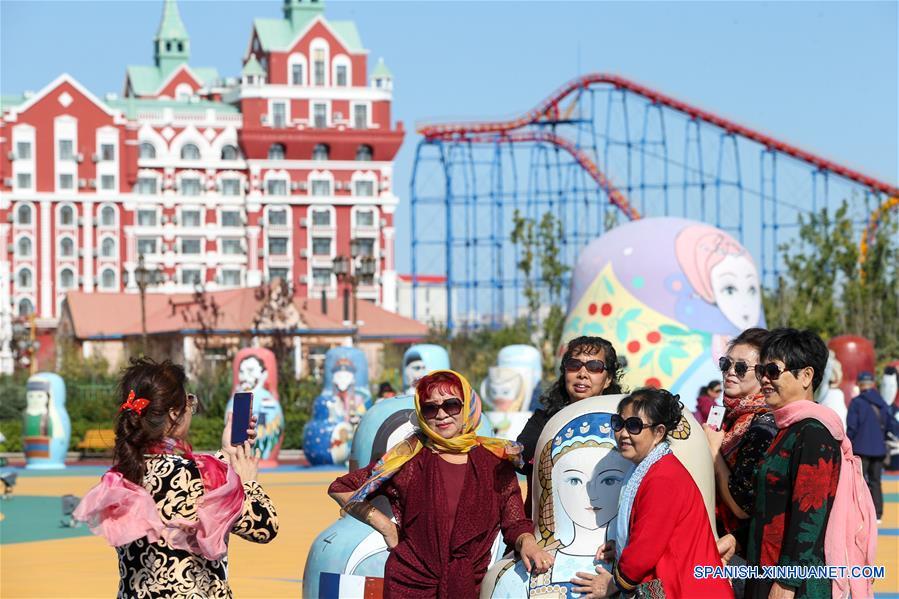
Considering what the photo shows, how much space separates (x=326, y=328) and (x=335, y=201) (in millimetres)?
37019

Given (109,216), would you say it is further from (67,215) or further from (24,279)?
(24,279)

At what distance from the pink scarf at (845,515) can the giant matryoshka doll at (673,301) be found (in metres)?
15.3

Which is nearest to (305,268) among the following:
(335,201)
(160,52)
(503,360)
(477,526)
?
(335,201)

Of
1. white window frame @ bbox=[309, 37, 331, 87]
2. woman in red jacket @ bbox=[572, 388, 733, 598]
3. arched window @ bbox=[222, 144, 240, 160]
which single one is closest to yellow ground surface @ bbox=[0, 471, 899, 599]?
woman in red jacket @ bbox=[572, 388, 733, 598]

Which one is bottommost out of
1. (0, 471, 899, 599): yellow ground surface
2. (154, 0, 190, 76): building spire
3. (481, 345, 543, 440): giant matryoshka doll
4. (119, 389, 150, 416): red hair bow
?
(0, 471, 899, 599): yellow ground surface

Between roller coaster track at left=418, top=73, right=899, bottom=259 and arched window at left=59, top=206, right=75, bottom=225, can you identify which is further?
arched window at left=59, top=206, right=75, bottom=225

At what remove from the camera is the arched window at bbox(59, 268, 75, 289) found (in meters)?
78.3

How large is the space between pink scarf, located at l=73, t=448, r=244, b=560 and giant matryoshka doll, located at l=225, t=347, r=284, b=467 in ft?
65.8

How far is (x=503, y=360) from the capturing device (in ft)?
95.0

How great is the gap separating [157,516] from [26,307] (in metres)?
74.3

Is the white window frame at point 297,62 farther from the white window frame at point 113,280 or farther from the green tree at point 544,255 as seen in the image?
the green tree at point 544,255

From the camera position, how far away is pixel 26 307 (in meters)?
77.4

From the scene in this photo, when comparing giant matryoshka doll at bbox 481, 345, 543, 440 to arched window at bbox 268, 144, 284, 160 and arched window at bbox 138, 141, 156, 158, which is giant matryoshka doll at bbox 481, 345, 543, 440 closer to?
arched window at bbox 138, 141, 156, 158

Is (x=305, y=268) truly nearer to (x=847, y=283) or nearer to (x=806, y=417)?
(x=847, y=283)
